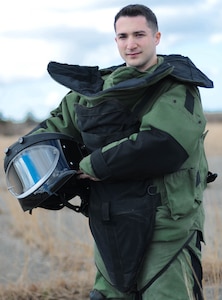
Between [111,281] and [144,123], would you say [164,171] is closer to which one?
[144,123]

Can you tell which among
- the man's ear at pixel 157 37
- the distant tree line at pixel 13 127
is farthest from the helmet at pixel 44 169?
the distant tree line at pixel 13 127

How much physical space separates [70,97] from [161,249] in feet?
3.00

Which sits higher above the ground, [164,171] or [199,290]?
[164,171]

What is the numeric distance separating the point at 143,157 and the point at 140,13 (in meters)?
0.72

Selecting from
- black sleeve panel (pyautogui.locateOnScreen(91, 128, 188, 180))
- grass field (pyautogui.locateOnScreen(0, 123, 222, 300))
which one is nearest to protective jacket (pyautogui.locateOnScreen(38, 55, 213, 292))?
black sleeve panel (pyautogui.locateOnScreen(91, 128, 188, 180))

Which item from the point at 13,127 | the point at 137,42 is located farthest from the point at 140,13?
the point at 13,127

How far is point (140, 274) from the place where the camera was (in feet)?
10.6

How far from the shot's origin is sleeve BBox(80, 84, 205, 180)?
9.96 feet

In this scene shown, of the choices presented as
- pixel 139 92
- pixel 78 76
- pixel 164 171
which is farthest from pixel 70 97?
pixel 164 171

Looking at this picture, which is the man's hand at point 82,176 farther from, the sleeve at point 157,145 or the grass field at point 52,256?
the grass field at point 52,256

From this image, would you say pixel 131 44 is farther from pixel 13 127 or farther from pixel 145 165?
pixel 13 127

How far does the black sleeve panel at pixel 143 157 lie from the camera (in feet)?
9.95

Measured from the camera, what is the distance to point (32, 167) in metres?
3.39

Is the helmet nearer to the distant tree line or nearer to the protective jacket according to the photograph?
the protective jacket
